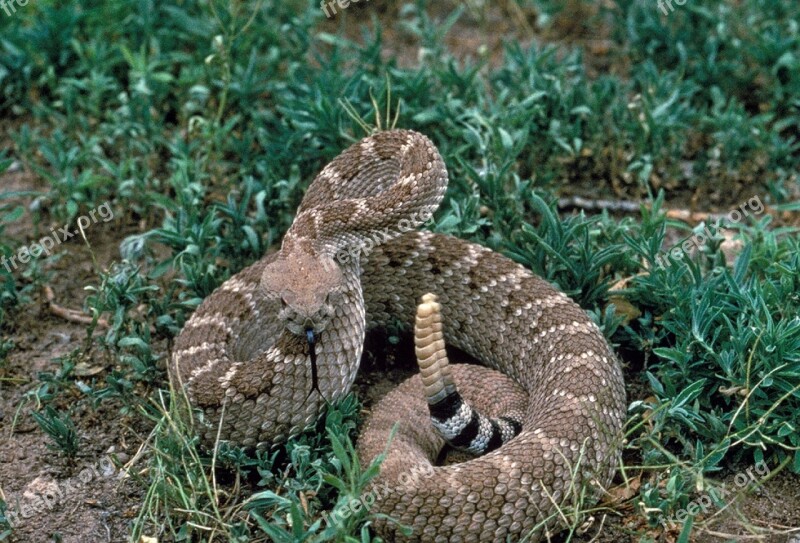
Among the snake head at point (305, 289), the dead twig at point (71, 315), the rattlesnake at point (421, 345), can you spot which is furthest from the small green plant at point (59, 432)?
the snake head at point (305, 289)

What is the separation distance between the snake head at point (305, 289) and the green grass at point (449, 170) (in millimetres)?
478

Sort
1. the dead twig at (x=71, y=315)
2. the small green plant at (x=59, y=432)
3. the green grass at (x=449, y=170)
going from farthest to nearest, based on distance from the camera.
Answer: the dead twig at (x=71, y=315) < the small green plant at (x=59, y=432) < the green grass at (x=449, y=170)

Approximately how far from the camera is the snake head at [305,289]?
5.30m

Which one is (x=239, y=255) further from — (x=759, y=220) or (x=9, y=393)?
(x=759, y=220)

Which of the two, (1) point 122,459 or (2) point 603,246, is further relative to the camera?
(2) point 603,246

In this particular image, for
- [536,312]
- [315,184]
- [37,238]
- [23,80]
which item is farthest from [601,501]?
[23,80]

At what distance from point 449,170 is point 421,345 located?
8.07ft

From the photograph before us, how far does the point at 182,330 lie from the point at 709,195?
381cm

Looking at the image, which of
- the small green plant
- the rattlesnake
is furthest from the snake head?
the small green plant

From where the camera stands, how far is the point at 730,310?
561cm

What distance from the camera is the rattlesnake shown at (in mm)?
4797

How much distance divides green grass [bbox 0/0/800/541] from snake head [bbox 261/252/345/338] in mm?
478

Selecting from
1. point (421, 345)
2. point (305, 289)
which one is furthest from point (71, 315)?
point (421, 345)

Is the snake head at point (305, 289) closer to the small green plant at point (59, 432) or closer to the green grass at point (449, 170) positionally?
the green grass at point (449, 170)
